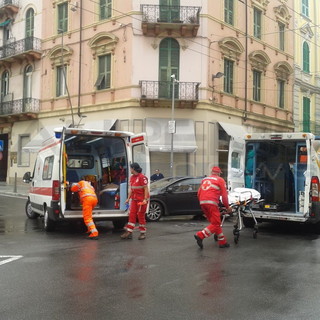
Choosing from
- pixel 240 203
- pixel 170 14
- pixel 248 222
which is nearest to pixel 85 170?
pixel 240 203

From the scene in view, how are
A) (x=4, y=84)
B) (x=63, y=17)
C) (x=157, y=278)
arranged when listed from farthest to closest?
Answer: (x=4, y=84)
(x=63, y=17)
(x=157, y=278)

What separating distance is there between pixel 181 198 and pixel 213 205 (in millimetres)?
5233

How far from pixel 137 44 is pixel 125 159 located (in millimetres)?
12845

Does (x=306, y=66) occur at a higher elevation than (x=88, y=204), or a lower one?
higher

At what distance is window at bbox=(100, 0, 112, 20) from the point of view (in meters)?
23.4

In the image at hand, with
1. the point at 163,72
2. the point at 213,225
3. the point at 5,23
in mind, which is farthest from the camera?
the point at 5,23

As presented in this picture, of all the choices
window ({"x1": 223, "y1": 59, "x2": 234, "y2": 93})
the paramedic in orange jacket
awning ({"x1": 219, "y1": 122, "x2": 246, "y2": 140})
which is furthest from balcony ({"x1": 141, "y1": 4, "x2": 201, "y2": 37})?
the paramedic in orange jacket

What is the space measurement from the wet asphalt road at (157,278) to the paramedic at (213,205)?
0.97ft

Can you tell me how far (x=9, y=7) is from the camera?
92.3 feet

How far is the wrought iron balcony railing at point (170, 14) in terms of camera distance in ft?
72.0

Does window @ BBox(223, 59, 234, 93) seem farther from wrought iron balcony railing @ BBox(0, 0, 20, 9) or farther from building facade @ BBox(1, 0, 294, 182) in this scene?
wrought iron balcony railing @ BBox(0, 0, 20, 9)

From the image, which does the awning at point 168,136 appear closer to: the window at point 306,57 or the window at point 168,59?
the window at point 168,59

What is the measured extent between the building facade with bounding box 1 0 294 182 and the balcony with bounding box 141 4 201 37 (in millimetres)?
51

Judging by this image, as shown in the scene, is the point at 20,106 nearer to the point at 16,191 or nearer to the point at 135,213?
the point at 16,191
